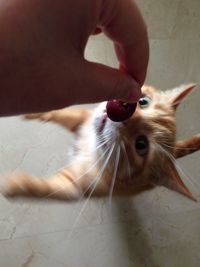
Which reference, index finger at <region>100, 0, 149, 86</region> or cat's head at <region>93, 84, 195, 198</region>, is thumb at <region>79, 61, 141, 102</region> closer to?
index finger at <region>100, 0, 149, 86</region>

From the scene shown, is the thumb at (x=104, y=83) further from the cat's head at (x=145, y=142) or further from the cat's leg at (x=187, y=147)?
the cat's leg at (x=187, y=147)

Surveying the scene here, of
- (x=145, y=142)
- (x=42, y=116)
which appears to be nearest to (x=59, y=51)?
(x=145, y=142)

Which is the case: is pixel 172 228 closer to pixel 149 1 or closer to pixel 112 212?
pixel 112 212

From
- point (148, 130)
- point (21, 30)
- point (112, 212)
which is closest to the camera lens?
point (21, 30)

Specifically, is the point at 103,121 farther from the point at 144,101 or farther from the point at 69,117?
the point at 69,117

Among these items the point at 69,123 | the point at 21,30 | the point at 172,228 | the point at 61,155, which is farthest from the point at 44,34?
the point at 172,228

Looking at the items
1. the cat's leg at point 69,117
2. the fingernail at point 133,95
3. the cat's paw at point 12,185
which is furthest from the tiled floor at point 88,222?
the fingernail at point 133,95

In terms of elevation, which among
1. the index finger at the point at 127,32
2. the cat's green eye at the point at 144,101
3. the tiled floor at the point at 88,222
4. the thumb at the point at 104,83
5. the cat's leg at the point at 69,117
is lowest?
the tiled floor at the point at 88,222

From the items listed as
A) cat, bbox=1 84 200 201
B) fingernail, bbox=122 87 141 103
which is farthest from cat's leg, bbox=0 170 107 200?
fingernail, bbox=122 87 141 103
